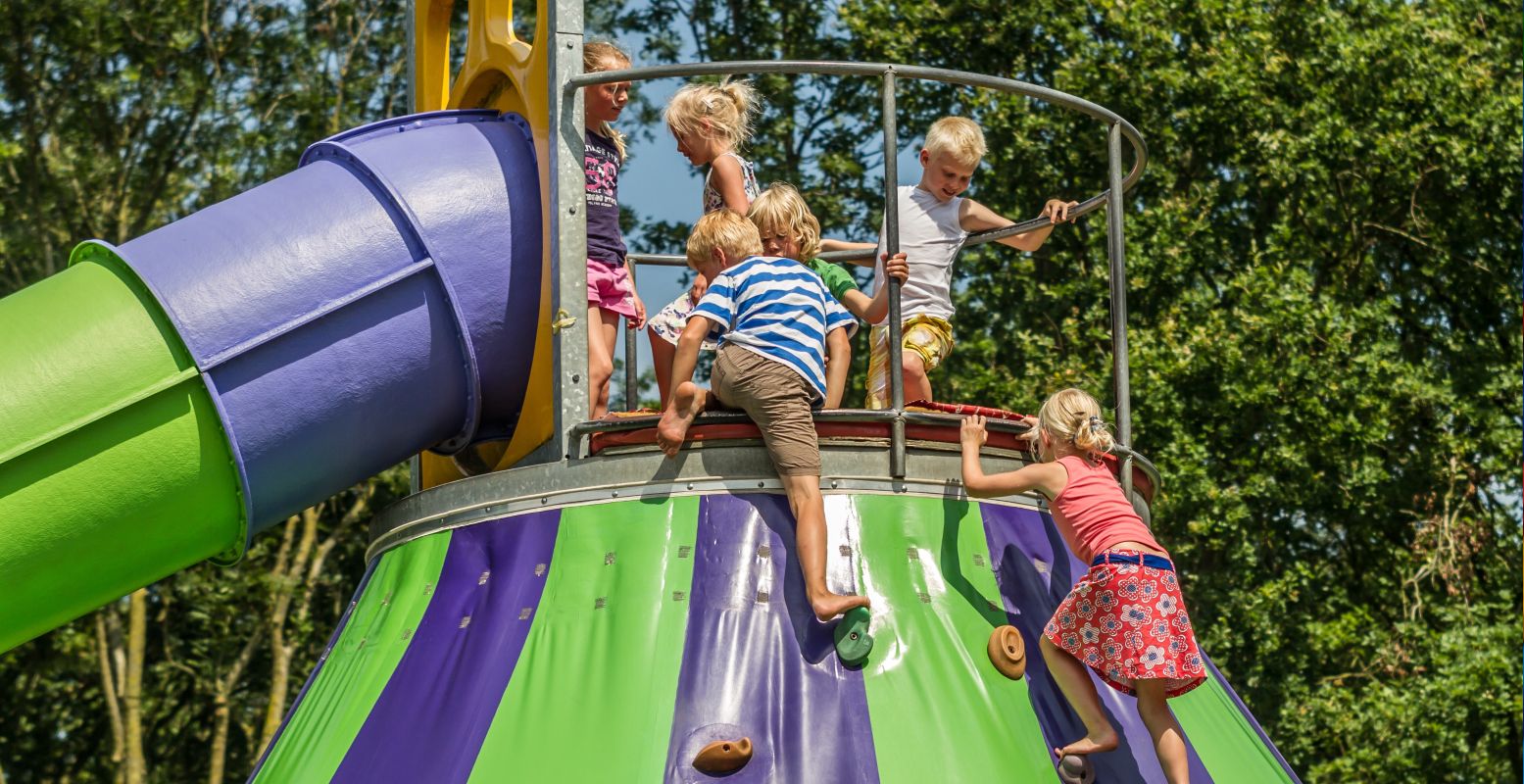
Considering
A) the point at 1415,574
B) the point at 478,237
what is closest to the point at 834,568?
the point at 478,237

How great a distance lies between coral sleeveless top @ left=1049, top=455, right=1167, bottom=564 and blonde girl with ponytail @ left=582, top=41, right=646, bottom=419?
69.5 inches

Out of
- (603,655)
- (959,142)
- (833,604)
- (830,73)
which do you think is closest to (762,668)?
(833,604)

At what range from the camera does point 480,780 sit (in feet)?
17.6

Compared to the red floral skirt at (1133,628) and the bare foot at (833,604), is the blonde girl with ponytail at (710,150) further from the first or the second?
the red floral skirt at (1133,628)

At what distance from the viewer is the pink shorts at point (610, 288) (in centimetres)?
682

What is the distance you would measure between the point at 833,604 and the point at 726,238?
1.34 m

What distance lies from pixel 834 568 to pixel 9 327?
8.87ft

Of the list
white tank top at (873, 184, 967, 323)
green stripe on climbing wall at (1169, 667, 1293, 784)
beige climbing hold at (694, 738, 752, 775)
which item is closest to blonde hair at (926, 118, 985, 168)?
white tank top at (873, 184, 967, 323)

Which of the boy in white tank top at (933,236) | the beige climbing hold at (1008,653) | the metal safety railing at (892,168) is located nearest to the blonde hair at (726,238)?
the metal safety railing at (892,168)

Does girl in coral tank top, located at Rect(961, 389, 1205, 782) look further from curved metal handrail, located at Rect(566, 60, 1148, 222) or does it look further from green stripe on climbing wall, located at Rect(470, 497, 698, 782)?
curved metal handrail, located at Rect(566, 60, 1148, 222)

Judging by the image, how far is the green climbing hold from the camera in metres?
5.59

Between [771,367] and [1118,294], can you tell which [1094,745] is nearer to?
[771,367]

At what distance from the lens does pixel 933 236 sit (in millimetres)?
7332

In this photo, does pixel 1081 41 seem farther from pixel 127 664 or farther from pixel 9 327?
pixel 9 327
